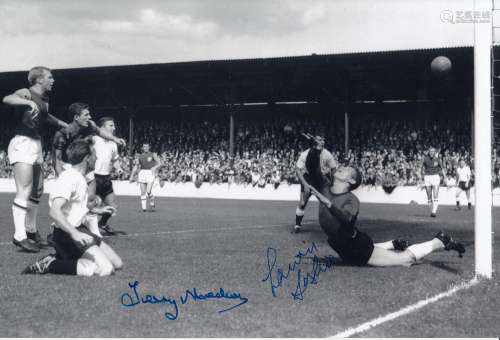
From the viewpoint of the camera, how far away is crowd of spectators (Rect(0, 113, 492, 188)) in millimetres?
30528

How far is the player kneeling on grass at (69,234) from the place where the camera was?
6.20 metres

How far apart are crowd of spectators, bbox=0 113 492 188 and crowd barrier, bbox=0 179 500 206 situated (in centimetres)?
37

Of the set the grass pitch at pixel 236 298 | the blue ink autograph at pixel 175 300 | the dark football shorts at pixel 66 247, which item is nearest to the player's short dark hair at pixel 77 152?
the dark football shorts at pixel 66 247

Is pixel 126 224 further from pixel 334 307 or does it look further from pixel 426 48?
pixel 426 48

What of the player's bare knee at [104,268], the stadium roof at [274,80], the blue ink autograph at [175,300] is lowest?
the blue ink autograph at [175,300]

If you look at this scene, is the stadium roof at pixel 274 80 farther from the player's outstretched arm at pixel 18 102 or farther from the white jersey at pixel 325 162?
the player's outstretched arm at pixel 18 102

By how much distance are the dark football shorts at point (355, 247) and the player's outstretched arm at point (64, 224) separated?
263 centimetres

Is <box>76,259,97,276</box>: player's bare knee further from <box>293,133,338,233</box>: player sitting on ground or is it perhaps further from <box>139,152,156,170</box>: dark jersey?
<box>139,152,156,170</box>: dark jersey

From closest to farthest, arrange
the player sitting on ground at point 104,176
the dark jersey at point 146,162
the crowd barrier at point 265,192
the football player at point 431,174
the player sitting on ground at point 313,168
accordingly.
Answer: the player sitting on ground at point 313,168
the player sitting on ground at point 104,176
the football player at point 431,174
the dark jersey at point 146,162
the crowd barrier at point 265,192

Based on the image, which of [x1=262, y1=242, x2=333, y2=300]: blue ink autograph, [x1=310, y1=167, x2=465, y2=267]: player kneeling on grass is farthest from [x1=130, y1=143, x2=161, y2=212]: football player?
[x1=310, y1=167, x2=465, y2=267]: player kneeling on grass

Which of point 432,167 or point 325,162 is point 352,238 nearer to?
point 325,162

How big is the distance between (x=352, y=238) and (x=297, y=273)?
76 centimetres

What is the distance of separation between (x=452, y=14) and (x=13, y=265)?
16.3 ft

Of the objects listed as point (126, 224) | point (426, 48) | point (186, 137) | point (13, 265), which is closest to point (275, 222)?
point (126, 224)
